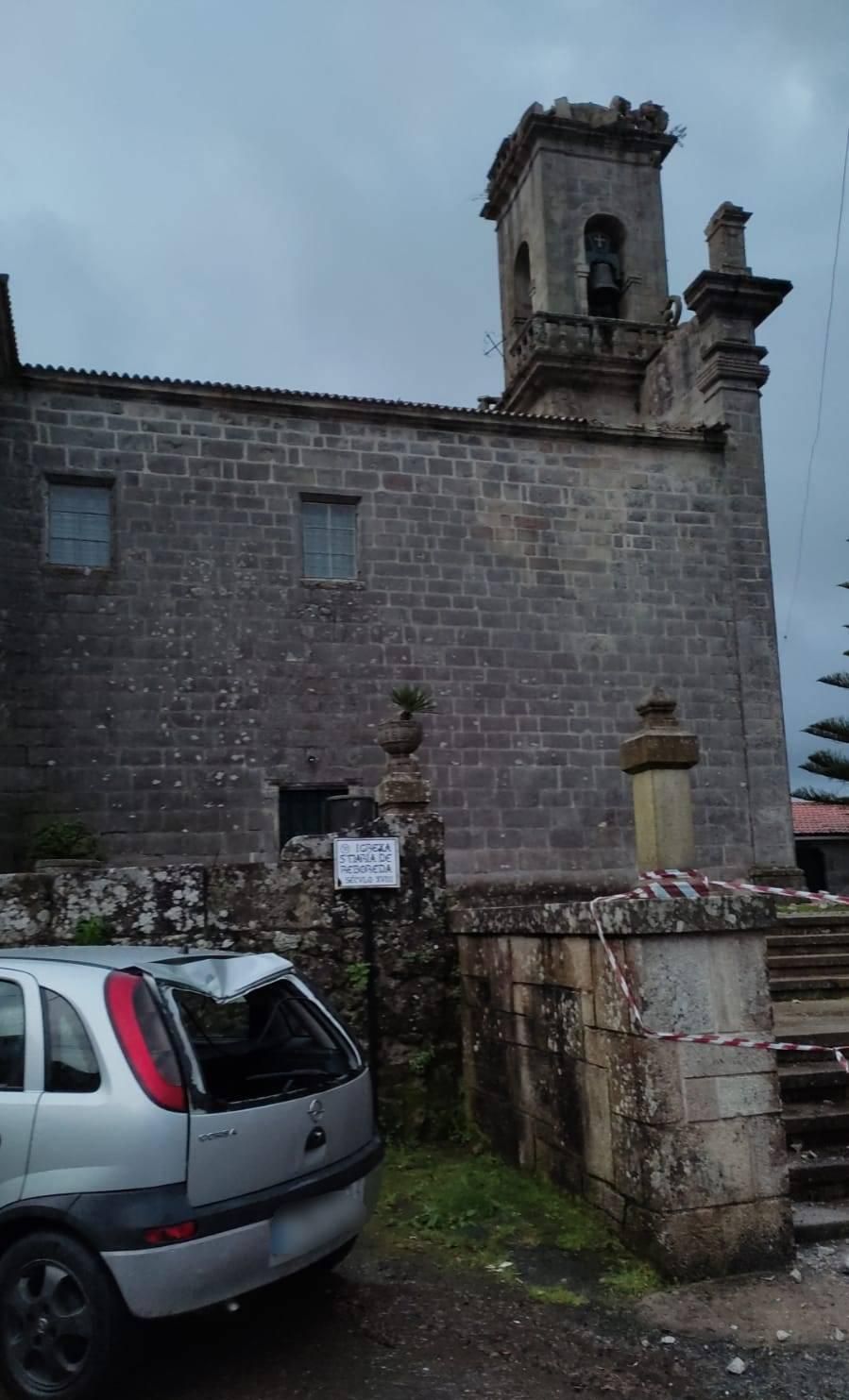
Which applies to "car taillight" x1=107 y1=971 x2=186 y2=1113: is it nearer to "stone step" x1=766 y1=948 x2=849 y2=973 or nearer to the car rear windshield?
the car rear windshield

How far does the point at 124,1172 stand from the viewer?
11.7 feet

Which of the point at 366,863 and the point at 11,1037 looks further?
the point at 366,863

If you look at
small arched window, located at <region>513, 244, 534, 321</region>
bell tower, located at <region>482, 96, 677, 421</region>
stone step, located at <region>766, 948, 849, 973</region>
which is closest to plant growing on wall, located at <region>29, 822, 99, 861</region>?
stone step, located at <region>766, 948, 849, 973</region>

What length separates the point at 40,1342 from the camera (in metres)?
3.58

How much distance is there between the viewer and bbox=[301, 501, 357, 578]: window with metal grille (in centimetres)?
1381

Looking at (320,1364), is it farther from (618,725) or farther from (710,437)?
(710,437)

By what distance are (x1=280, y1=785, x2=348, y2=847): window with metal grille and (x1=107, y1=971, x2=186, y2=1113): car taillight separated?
9051mm

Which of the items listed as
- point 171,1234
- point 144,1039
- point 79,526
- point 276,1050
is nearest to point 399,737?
point 276,1050

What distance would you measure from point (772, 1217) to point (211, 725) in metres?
9.17

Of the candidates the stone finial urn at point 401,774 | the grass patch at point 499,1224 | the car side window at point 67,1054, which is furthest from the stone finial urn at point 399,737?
the car side window at point 67,1054

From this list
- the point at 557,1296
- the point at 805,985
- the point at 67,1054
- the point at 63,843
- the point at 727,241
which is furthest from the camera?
the point at 727,241

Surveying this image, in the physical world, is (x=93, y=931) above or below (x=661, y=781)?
below

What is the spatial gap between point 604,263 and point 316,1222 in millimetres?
19619

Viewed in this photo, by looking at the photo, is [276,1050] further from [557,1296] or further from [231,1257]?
[557,1296]
